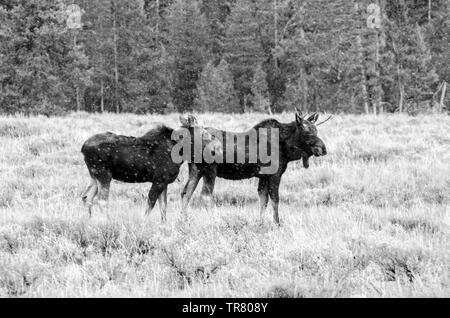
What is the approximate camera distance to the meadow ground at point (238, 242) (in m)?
5.18

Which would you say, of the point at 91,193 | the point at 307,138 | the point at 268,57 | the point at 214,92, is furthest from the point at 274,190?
the point at 268,57

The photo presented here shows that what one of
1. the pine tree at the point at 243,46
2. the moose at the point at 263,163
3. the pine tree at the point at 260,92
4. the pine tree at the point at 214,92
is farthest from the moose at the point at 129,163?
the pine tree at the point at 243,46

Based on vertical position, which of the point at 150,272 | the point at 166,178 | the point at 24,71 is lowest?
the point at 150,272

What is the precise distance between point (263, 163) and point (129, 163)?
1840 millimetres

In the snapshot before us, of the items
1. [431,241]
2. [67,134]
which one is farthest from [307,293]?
[67,134]

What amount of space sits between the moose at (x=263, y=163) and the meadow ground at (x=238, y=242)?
42 cm

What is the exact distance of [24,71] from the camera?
105ft

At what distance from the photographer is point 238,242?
6.77 metres

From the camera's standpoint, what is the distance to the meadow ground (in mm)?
5184

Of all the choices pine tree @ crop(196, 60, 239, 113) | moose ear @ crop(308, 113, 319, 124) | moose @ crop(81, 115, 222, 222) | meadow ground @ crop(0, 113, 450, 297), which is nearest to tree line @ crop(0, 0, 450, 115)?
pine tree @ crop(196, 60, 239, 113)

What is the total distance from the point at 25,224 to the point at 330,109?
4431cm

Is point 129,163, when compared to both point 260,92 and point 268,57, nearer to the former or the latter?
point 260,92
